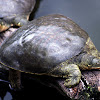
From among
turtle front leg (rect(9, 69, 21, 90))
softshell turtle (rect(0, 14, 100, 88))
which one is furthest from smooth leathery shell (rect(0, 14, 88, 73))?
turtle front leg (rect(9, 69, 21, 90))

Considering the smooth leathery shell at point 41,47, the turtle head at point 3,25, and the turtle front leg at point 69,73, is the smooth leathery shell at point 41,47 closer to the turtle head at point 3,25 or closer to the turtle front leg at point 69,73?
the turtle front leg at point 69,73

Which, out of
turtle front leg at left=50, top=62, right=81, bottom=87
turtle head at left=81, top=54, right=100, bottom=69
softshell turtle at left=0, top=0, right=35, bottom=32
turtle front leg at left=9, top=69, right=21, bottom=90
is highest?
turtle head at left=81, top=54, right=100, bottom=69

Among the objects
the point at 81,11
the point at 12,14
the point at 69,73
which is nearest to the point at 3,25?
the point at 12,14

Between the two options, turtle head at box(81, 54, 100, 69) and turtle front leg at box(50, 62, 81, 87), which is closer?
turtle front leg at box(50, 62, 81, 87)

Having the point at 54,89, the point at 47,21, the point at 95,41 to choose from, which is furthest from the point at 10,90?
the point at 95,41

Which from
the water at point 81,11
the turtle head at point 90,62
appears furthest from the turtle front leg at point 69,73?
the water at point 81,11

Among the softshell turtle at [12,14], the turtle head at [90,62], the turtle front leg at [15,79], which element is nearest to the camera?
the turtle head at [90,62]

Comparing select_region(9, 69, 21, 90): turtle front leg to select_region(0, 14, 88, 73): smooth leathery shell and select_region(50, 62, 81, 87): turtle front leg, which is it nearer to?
select_region(0, 14, 88, 73): smooth leathery shell

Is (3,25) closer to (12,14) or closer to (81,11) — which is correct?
(12,14)
